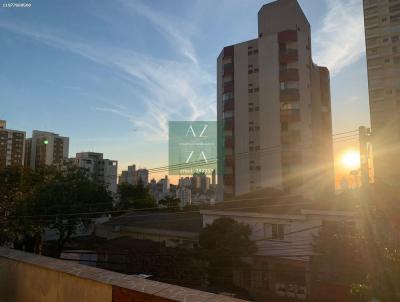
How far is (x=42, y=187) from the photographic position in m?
23.7

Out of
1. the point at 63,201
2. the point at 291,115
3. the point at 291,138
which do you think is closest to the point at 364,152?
the point at 63,201

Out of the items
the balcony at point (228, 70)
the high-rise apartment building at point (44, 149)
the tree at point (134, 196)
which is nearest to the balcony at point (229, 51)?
the balcony at point (228, 70)

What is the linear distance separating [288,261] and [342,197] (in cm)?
684

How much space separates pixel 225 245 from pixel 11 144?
106 m

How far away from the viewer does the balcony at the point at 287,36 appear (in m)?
40.2

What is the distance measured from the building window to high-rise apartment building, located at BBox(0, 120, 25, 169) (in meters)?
101

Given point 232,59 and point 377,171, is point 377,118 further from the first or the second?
point 232,59

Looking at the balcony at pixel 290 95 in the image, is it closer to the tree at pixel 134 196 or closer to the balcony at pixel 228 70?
the balcony at pixel 228 70

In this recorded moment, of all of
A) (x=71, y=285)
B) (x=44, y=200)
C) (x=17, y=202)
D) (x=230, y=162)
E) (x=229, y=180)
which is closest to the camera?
(x=71, y=285)

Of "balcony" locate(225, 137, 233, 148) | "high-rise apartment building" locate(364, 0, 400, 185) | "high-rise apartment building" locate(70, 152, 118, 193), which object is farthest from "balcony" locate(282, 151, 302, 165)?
"high-rise apartment building" locate(70, 152, 118, 193)

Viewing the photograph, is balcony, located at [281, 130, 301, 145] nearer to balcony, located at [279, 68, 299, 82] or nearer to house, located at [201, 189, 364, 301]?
balcony, located at [279, 68, 299, 82]

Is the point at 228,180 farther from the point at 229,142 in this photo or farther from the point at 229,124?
the point at 229,124

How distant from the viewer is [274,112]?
132 ft

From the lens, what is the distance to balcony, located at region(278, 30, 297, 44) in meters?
40.2
